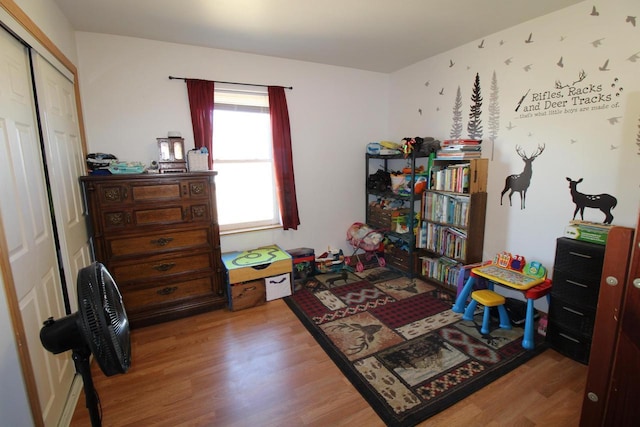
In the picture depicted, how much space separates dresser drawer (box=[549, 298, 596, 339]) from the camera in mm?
2020

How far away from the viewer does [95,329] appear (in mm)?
874

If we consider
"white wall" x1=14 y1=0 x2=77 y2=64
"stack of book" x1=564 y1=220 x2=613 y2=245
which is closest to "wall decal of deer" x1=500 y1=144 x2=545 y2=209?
"stack of book" x1=564 y1=220 x2=613 y2=245

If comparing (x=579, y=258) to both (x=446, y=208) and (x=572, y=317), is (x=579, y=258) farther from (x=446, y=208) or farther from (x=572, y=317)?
(x=446, y=208)

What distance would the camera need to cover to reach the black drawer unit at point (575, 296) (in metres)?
1.98

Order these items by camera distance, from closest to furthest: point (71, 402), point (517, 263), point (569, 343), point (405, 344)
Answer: point (71, 402) → point (569, 343) → point (405, 344) → point (517, 263)

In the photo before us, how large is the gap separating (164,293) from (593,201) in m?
3.53

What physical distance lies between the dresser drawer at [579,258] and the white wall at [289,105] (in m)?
2.33

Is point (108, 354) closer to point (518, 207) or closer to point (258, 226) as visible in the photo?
point (258, 226)

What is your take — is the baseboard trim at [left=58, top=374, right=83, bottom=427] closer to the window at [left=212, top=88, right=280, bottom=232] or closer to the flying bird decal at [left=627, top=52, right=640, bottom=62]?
the window at [left=212, top=88, right=280, bottom=232]

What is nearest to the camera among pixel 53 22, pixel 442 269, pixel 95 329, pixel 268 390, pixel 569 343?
pixel 95 329

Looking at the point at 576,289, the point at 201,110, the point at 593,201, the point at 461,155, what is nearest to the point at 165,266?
the point at 201,110

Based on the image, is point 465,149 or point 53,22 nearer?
point 53,22

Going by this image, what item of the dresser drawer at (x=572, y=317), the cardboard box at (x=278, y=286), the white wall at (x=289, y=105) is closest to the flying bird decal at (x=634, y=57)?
the dresser drawer at (x=572, y=317)

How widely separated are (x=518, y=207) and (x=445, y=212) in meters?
0.62
